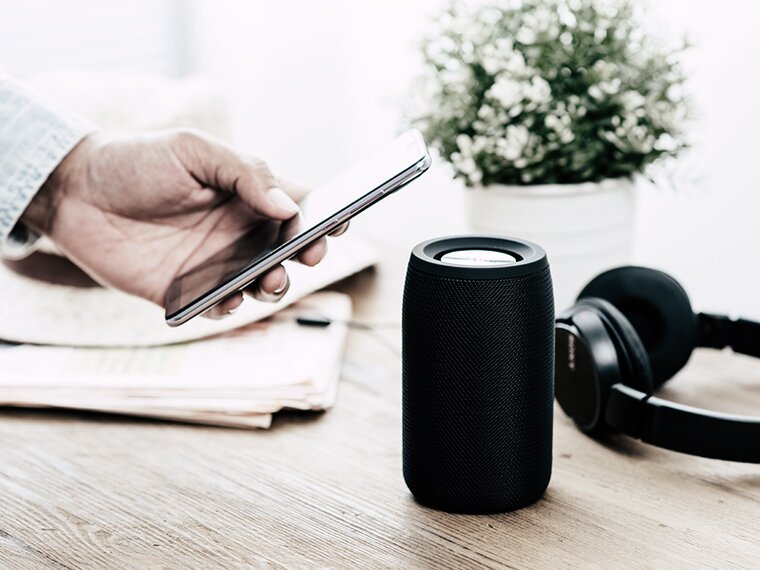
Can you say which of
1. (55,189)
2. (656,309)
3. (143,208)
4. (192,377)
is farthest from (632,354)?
(55,189)

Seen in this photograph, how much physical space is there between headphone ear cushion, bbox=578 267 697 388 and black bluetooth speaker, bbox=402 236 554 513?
0.23m

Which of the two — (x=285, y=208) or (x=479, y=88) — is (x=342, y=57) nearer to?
(x=479, y=88)

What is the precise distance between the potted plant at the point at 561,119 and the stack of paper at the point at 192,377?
0.25 metres

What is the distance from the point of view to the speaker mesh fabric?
0.63m

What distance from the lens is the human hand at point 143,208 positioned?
3.06 feet

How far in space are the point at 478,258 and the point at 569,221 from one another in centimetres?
41

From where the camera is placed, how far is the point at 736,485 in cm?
72

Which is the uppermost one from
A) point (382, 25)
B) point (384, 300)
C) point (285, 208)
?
point (382, 25)

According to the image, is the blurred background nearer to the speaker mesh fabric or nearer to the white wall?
the white wall

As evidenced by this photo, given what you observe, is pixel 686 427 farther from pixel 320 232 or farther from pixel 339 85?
pixel 339 85

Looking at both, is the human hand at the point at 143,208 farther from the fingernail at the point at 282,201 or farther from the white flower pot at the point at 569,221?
the white flower pot at the point at 569,221

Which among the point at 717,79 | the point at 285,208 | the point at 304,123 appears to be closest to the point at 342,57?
the point at 304,123

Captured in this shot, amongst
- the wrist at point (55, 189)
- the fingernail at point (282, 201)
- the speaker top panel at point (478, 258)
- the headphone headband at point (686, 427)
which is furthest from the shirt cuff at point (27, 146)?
the headphone headband at point (686, 427)

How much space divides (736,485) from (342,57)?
4.57 ft
